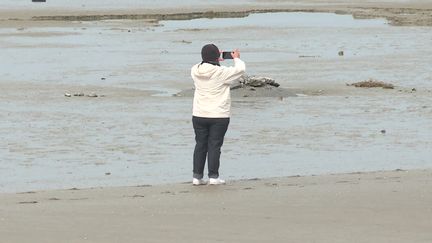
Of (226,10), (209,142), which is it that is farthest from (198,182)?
(226,10)

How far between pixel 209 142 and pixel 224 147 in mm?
3030

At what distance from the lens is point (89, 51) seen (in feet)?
104

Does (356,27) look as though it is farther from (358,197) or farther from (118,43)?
(358,197)

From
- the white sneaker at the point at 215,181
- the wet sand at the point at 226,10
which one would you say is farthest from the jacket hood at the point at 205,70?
the wet sand at the point at 226,10

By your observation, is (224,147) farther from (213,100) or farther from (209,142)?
(213,100)

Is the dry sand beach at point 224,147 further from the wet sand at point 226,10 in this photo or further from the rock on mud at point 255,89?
the wet sand at point 226,10

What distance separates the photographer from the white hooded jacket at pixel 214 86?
10945 millimetres

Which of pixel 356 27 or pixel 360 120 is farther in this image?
pixel 356 27

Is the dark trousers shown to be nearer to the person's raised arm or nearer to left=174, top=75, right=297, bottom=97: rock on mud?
the person's raised arm

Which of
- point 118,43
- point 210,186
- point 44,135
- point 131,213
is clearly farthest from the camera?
point 118,43

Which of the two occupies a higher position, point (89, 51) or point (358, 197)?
point (358, 197)

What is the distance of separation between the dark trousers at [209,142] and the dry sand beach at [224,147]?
32 centimetres

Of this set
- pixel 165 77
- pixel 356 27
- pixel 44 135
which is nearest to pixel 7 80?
pixel 165 77

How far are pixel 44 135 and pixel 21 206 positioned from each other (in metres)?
5.83
